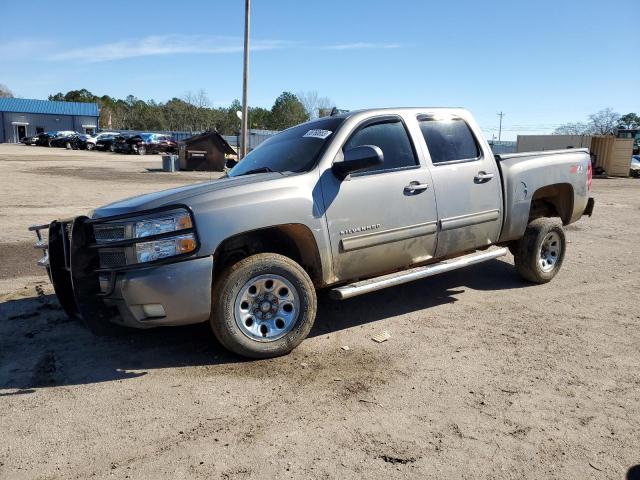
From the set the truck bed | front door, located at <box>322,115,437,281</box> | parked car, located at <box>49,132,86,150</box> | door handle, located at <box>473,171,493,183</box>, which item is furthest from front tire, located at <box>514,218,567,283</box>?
parked car, located at <box>49,132,86,150</box>

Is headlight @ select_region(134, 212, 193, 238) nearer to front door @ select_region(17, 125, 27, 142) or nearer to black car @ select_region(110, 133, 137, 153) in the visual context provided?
black car @ select_region(110, 133, 137, 153)

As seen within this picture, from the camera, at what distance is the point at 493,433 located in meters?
2.99

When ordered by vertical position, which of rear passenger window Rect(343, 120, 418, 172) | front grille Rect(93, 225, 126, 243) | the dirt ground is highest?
rear passenger window Rect(343, 120, 418, 172)

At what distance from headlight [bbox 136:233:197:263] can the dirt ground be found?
910 mm

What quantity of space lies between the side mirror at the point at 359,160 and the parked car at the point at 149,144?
1797 inches

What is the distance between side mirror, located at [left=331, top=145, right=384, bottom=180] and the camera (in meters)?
4.12

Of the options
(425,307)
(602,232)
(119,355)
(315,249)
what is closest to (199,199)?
(315,249)

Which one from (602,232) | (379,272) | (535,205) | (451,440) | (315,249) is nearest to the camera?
(451,440)

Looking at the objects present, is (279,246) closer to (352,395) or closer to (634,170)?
(352,395)

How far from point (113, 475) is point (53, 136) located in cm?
6600

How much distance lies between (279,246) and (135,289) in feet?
4.14

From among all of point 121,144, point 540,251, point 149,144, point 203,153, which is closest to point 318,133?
point 540,251

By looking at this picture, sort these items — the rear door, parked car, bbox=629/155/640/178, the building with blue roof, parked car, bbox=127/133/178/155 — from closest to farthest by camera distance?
the rear door
parked car, bbox=629/155/640/178
parked car, bbox=127/133/178/155
the building with blue roof

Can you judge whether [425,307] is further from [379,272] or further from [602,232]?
[602,232]
